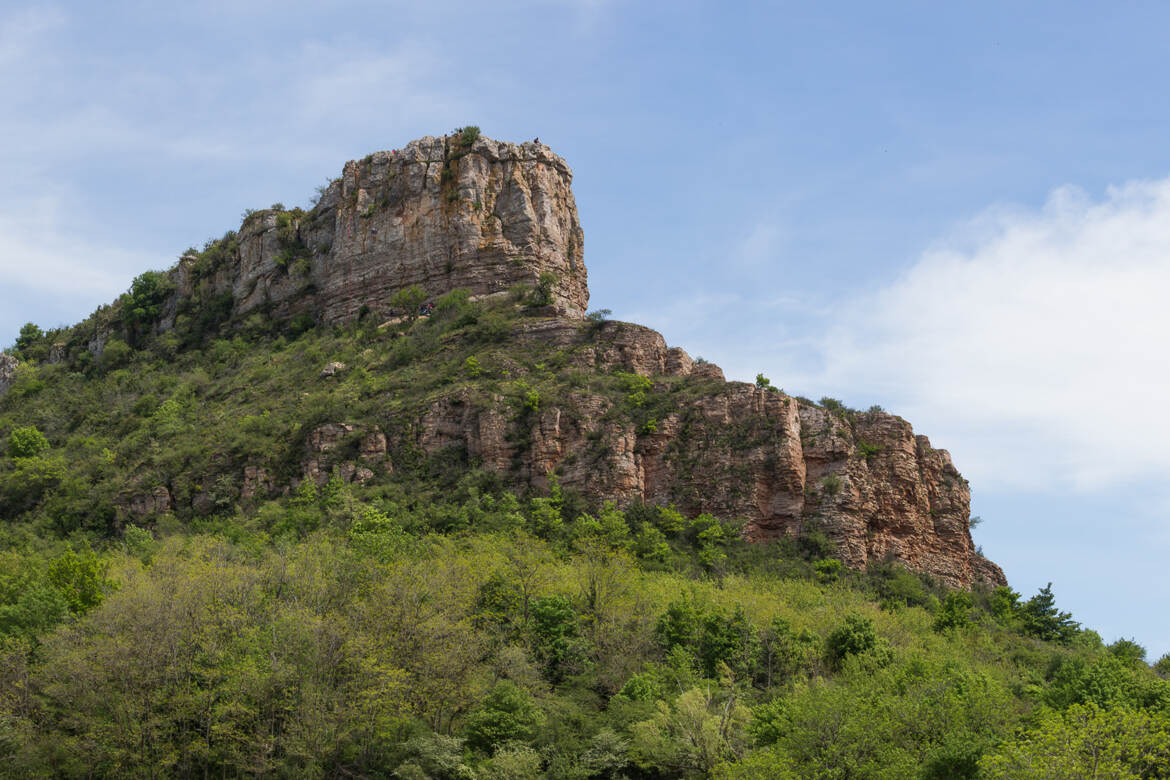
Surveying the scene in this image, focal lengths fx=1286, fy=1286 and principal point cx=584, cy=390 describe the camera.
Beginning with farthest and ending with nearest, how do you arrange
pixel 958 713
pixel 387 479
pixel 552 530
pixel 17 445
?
pixel 17 445, pixel 387 479, pixel 552 530, pixel 958 713

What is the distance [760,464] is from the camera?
6969cm

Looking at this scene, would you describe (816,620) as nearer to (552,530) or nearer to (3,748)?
(552,530)

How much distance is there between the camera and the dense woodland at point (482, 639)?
45188 mm

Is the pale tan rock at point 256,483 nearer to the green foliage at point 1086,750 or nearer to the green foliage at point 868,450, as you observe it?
the green foliage at point 868,450

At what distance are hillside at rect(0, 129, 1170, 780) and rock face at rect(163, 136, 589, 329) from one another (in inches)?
10.5

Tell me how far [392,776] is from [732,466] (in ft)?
98.4

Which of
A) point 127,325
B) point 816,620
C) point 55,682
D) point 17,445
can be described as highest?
point 127,325

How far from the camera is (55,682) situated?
47906 millimetres

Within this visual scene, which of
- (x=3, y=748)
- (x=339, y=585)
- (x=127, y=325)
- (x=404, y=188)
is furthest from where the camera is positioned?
(x=127, y=325)

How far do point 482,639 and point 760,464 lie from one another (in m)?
23.3

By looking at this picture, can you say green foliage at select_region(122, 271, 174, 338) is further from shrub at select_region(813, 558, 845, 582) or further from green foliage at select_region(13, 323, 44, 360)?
shrub at select_region(813, 558, 845, 582)

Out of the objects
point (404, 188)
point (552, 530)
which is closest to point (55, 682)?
point (552, 530)

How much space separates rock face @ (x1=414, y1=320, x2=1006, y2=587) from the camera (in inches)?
2717

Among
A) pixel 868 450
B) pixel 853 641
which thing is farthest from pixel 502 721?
pixel 868 450
